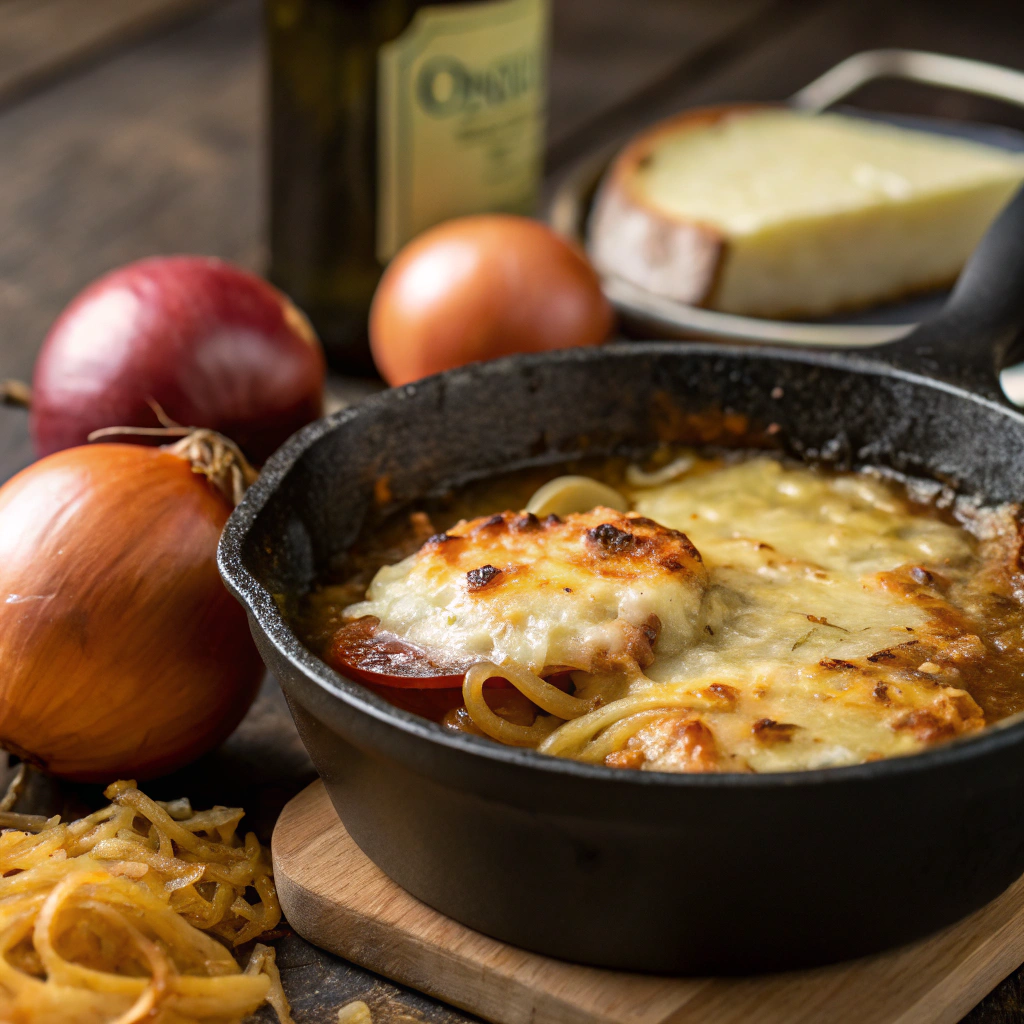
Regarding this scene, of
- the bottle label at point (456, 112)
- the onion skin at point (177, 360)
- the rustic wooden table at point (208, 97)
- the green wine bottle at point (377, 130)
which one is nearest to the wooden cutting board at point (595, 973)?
the rustic wooden table at point (208, 97)

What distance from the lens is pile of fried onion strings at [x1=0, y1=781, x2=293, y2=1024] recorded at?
61.7 inches

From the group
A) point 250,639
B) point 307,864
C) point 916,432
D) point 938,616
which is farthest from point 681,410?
point 307,864

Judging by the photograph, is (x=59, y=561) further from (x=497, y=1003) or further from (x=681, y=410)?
(x=681, y=410)

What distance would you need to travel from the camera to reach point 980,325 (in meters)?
2.42

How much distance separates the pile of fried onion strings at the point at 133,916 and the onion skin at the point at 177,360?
3.01 ft

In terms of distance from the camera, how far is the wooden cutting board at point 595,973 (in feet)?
5.34

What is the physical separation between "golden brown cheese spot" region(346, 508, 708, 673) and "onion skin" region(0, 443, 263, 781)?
23 cm

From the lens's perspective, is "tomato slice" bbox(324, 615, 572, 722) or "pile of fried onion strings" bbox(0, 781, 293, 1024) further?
"tomato slice" bbox(324, 615, 572, 722)

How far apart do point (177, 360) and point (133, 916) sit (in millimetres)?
1217

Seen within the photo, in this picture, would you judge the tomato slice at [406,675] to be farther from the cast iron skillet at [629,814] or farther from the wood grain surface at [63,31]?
the wood grain surface at [63,31]

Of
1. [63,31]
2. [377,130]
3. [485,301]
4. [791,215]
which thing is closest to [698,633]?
[485,301]

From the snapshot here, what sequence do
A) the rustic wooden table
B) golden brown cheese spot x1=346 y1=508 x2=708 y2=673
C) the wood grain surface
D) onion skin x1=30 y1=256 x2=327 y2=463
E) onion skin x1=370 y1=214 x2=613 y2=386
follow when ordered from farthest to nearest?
1. the wood grain surface
2. the rustic wooden table
3. onion skin x1=370 y1=214 x2=613 y2=386
4. onion skin x1=30 y1=256 x2=327 y2=463
5. golden brown cheese spot x1=346 y1=508 x2=708 y2=673

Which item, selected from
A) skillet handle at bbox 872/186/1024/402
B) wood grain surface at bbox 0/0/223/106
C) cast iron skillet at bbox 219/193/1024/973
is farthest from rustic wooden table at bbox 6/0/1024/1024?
skillet handle at bbox 872/186/1024/402

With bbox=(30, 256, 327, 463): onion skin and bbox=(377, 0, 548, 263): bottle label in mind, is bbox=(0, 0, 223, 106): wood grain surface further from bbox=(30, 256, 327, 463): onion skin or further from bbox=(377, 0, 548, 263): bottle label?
bbox=(30, 256, 327, 463): onion skin
